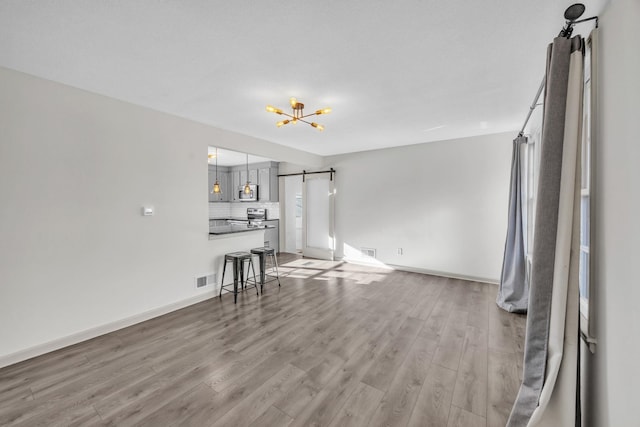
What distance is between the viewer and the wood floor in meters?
1.76

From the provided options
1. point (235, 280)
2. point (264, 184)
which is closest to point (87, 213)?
point (235, 280)

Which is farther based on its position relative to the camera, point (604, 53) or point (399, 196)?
point (399, 196)

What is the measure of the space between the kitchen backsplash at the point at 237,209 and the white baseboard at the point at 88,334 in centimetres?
414

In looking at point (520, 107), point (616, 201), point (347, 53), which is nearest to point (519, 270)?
point (520, 107)

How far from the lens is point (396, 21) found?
68.0 inches

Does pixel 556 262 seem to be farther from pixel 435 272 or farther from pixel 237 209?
pixel 237 209

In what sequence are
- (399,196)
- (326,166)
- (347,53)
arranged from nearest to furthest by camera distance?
(347,53)
(399,196)
(326,166)

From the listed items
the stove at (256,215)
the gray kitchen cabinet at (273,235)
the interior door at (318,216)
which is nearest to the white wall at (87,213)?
the interior door at (318,216)

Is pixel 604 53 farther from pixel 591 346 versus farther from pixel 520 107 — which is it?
pixel 520 107

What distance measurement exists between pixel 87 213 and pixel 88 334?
4.14ft

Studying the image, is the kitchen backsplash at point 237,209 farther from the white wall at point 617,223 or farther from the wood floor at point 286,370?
the white wall at point 617,223

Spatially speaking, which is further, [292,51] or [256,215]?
[256,215]

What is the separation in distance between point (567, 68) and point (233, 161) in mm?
7094

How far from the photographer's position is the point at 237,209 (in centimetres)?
837
